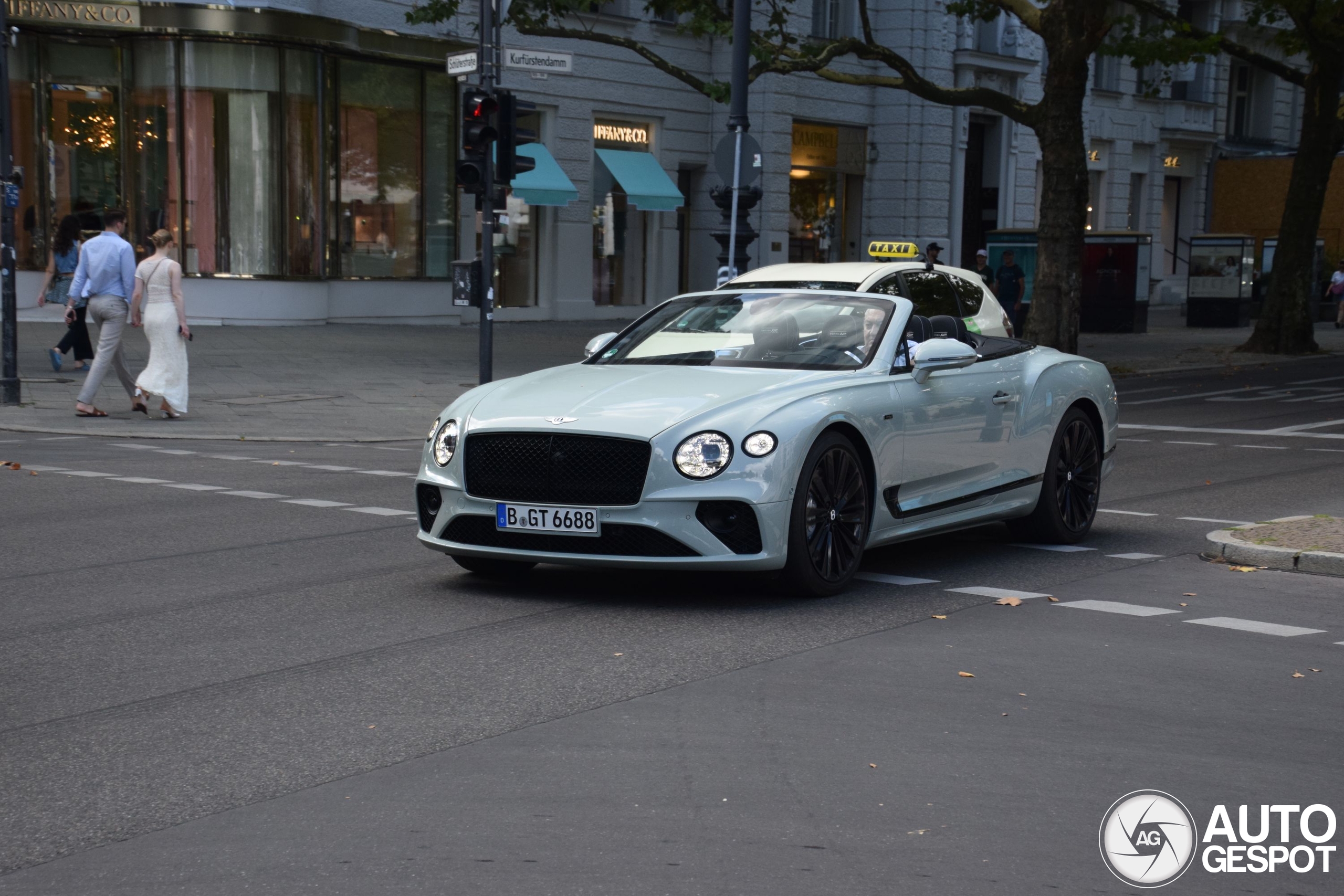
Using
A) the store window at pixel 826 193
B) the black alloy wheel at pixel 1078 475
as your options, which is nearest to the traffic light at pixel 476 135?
the black alloy wheel at pixel 1078 475

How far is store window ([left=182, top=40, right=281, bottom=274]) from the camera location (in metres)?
27.7

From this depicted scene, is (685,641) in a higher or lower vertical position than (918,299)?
lower

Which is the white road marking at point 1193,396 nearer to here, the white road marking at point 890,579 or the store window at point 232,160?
the white road marking at point 890,579

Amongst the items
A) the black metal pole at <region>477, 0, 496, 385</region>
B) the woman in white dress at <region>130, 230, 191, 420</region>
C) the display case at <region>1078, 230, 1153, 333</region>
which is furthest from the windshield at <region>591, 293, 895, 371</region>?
the display case at <region>1078, 230, 1153, 333</region>

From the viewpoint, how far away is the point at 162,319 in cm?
1560

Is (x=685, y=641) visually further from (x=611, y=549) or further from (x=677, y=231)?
(x=677, y=231)

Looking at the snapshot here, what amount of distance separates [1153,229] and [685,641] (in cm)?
4742

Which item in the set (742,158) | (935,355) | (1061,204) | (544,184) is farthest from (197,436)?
(544,184)

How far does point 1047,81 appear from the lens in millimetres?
24781

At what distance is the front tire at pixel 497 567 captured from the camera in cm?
813

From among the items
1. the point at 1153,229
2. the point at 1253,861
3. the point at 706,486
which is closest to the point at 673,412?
the point at 706,486

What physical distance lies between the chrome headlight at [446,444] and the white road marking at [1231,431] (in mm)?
11154

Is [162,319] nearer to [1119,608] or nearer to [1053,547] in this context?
[1053,547]

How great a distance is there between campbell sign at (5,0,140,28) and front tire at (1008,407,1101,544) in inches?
836
